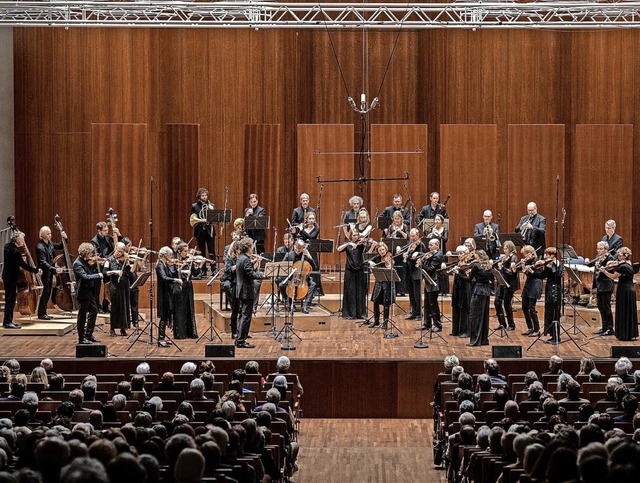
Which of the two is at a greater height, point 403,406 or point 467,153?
point 467,153

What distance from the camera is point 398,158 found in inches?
799

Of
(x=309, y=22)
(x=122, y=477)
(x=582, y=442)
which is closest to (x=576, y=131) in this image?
(x=309, y=22)

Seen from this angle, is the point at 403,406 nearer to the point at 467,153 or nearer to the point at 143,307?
the point at 143,307

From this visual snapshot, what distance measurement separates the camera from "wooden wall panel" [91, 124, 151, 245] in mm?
20203

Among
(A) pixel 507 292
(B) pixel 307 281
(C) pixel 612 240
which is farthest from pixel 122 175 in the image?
(C) pixel 612 240

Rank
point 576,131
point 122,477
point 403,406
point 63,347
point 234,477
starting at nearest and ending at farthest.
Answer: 1. point 122,477
2. point 234,477
3. point 403,406
4. point 63,347
5. point 576,131

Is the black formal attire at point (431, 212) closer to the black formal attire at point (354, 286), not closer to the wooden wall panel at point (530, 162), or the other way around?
the black formal attire at point (354, 286)

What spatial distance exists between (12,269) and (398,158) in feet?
24.3

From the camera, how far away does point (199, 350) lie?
47.5 ft

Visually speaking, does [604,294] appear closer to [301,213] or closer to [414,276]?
[414,276]

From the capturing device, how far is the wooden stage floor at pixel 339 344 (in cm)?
1417

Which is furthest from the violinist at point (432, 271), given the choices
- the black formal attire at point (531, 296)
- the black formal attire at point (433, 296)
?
the black formal attire at point (531, 296)

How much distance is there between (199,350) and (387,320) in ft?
9.34

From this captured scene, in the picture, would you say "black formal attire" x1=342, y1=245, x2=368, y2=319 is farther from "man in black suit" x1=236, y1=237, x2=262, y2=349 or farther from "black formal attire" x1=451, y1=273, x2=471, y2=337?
"man in black suit" x1=236, y1=237, x2=262, y2=349
